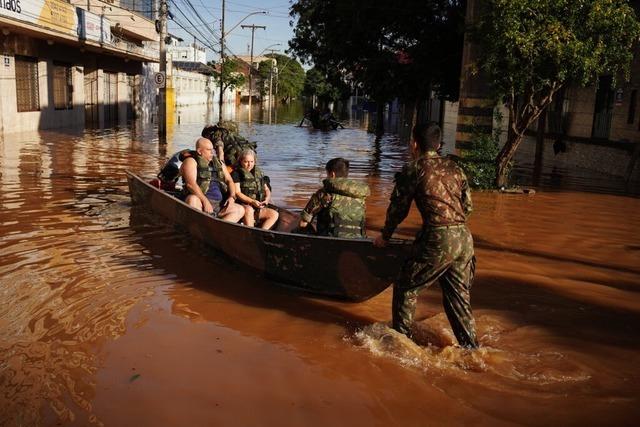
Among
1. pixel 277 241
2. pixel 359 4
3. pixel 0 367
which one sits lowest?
pixel 0 367

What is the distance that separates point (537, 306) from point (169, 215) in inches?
185

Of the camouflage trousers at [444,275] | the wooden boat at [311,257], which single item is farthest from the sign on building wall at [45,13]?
the camouflage trousers at [444,275]

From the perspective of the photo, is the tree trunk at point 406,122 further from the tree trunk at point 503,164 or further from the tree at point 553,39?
the tree at point 553,39

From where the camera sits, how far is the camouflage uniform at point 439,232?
4.14 metres

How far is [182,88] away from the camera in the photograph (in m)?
51.3

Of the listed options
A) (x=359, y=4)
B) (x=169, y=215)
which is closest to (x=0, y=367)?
(x=169, y=215)

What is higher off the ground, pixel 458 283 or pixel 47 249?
pixel 458 283

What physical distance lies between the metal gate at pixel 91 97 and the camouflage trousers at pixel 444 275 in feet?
88.8

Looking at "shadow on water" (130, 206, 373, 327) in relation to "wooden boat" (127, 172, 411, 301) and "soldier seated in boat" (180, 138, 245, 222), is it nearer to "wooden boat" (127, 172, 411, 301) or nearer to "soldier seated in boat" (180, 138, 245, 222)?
"wooden boat" (127, 172, 411, 301)

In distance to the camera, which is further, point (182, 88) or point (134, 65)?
point (182, 88)

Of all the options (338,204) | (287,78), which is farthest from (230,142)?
(287,78)

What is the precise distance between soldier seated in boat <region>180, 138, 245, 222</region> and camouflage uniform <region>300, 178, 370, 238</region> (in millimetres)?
1639

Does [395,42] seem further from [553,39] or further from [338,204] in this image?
[338,204]

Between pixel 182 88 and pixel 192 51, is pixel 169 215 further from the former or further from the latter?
pixel 192 51
